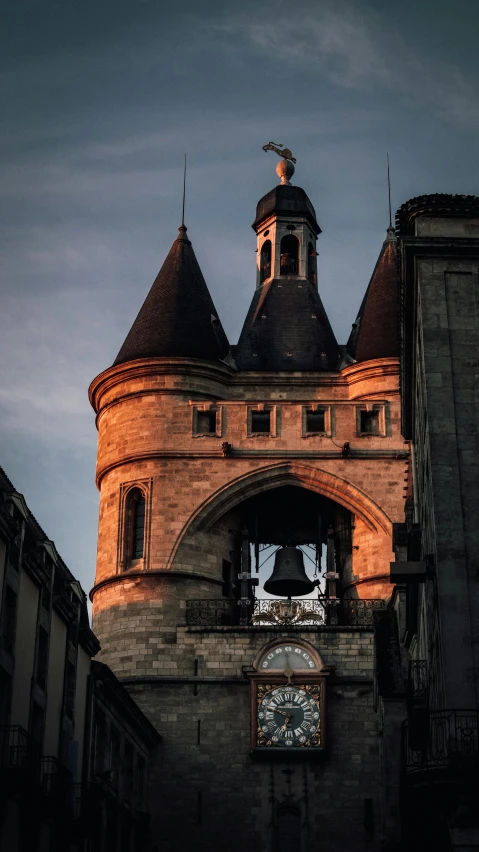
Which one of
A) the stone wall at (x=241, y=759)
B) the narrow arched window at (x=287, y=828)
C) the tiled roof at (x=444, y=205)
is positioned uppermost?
the tiled roof at (x=444, y=205)

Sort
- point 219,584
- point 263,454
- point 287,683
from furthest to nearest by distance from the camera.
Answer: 1. point 263,454
2. point 219,584
3. point 287,683

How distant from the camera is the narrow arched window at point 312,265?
166ft

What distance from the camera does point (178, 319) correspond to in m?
45.1

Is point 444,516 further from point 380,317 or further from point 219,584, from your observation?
point 380,317

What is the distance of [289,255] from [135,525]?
43.3 ft

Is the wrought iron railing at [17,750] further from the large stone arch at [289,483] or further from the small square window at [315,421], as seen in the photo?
the small square window at [315,421]

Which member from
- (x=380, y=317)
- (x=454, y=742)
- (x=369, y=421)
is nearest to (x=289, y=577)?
(x=369, y=421)

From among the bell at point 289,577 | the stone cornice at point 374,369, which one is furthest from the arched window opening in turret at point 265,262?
the bell at point 289,577

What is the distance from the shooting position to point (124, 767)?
3466 centimetres

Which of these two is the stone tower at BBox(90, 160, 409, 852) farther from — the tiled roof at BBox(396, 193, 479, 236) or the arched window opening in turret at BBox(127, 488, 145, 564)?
the tiled roof at BBox(396, 193, 479, 236)

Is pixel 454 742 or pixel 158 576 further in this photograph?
pixel 158 576

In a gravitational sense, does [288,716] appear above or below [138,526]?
below

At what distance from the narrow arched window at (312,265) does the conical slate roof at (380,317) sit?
2.45m

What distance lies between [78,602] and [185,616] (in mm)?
11184
